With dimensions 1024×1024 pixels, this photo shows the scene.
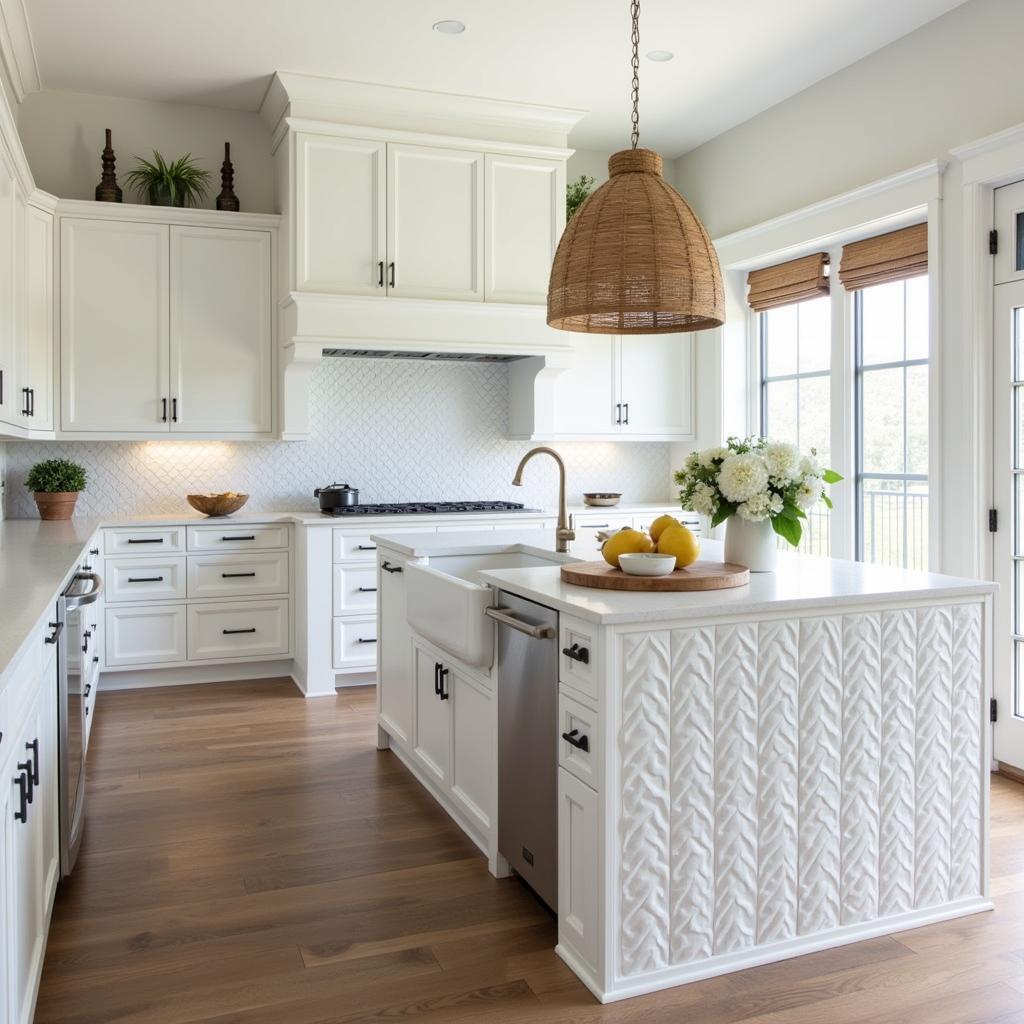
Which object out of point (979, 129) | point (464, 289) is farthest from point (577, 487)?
point (979, 129)

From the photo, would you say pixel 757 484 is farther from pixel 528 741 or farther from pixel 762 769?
pixel 528 741

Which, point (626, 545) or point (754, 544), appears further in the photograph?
point (754, 544)

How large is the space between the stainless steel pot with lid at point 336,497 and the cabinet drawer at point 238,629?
56 centimetres

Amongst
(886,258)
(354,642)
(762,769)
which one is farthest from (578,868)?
(886,258)

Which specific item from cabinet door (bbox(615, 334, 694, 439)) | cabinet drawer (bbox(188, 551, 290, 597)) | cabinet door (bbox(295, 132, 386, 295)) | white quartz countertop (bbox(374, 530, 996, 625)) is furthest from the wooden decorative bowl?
white quartz countertop (bbox(374, 530, 996, 625))

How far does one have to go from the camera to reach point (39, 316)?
4672 mm

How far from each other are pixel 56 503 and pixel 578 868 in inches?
142

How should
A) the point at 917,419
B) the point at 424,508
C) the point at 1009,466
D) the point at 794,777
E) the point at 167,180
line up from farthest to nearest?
the point at 424,508
the point at 167,180
the point at 917,419
the point at 1009,466
the point at 794,777

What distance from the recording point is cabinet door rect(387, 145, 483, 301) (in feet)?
16.8

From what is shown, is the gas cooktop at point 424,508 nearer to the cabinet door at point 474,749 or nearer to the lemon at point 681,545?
the cabinet door at point 474,749

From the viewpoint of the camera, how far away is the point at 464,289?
5250 millimetres

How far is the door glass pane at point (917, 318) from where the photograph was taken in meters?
4.35

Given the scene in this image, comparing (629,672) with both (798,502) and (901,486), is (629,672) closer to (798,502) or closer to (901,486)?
(798,502)

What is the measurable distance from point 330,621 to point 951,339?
314 cm
